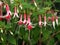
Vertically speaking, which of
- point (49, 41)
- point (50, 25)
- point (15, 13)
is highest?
point (15, 13)

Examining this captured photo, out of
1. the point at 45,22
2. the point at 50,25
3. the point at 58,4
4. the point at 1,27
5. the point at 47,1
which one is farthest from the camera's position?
the point at 58,4

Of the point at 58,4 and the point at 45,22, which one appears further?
the point at 58,4

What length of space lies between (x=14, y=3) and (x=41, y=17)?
28cm

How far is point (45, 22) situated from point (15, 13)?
0.85 ft

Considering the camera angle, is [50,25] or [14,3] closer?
[14,3]

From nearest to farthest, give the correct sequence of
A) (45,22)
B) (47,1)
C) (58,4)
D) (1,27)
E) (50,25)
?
1. (1,27)
2. (45,22)
3. (50,25)
4. (47,1)
5. (58,4)

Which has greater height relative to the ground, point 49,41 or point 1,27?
point 1,27

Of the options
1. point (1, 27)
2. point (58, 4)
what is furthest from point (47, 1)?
point (1, 27)

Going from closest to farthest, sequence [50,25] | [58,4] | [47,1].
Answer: [50,25] < [47,1] < [58,4]

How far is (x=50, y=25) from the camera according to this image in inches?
76.7

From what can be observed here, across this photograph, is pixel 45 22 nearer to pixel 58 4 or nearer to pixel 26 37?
pixel 26 37

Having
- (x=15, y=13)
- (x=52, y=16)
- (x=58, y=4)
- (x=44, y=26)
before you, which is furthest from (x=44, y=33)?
(x=58, y=4)

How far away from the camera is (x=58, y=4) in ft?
8.04

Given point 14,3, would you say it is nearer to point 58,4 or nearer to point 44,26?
point 44,26
